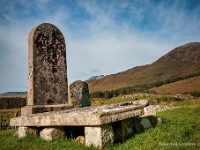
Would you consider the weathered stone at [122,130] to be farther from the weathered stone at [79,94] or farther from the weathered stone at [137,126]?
the weathered stone at [79,94]

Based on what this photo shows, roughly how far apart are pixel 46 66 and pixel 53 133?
15.7ft

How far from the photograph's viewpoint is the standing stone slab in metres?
9.44

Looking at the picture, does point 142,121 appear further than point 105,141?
Yes

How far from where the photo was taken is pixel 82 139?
17.7 ft

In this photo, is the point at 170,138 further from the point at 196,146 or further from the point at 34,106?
the point at 34,106

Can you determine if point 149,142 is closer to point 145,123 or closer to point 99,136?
point 99,136

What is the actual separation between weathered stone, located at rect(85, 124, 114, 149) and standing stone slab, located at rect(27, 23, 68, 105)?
4.96m

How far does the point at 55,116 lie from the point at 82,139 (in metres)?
0.90

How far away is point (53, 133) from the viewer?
5.69 meters

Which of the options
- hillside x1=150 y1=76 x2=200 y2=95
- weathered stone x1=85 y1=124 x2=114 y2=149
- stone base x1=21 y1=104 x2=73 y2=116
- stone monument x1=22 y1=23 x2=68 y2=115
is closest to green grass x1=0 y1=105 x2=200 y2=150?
weathered stone x1=85 y1=124 x2=114 y2=149

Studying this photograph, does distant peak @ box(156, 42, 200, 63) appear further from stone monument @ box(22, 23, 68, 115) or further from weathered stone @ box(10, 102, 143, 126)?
weathered stone @ box(10, 102, 143, 126)

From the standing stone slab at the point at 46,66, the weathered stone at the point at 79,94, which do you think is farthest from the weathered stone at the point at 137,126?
the weathered stone at the point at 79,94

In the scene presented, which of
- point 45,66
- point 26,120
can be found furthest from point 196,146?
point 45,66

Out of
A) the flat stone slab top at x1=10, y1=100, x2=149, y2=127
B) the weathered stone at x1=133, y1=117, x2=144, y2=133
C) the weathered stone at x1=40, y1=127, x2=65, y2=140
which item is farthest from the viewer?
the weathered stone at x1=133, y1=117, x2=144, y2=133
